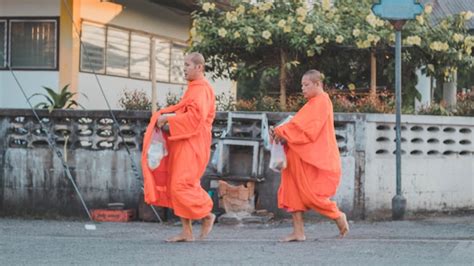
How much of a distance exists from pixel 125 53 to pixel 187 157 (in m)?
7.81

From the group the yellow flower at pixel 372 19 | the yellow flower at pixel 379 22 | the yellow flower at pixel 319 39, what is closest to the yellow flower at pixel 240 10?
the yellow flower at pixel 319 39

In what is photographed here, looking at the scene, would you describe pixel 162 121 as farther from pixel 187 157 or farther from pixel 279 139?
pixel 279 139

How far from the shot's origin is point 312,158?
32.9 feet

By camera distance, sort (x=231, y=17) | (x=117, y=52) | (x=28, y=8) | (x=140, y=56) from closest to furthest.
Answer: (x=231, y=17)
(x=28, y=8)
(x=117, y=52)
(x=140, y=56)

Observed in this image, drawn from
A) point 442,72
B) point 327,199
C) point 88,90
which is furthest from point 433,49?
point 88,90

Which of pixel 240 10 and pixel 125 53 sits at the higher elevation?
pixel 240 10

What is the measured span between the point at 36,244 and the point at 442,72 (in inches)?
272

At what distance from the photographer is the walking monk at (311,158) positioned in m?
9.99

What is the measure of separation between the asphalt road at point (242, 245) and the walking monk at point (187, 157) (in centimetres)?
35

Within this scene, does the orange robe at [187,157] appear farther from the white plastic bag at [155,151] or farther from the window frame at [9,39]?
the window frame at [9,39]

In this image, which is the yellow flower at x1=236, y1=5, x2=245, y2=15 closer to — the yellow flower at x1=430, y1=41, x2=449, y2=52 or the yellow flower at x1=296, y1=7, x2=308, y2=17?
the yellow flower at x1=296, y1=7, x2=308, y2=17

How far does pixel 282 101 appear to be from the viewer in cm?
1365

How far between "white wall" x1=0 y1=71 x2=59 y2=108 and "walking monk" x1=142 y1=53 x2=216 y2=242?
19.5 ft

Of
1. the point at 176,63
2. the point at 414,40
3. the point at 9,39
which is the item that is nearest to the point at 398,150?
the point at 414,40
